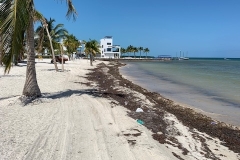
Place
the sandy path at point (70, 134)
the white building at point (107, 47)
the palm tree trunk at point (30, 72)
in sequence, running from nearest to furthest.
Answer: the sandy path at point (70, 134) < the palm tree trunk at point (30, 72) < the white building at point (107, 47)

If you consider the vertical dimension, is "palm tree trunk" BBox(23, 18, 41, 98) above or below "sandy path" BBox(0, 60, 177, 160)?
above

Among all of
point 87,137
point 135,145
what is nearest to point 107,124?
point 87,137

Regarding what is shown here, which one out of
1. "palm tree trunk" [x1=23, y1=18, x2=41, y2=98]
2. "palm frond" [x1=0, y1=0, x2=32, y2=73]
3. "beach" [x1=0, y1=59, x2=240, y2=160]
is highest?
"palm frond" [x1=0, y1=0, x2=32, y2=73]

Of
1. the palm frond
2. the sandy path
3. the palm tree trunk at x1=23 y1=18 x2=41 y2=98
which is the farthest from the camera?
the palm tree trunk at x1=23 y1=18 x2=41 y2=98

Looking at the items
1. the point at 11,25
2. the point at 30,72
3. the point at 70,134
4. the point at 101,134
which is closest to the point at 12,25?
the point at 11,25

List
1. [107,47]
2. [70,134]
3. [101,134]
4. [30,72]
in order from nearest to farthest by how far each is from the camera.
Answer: [70,134], [101,134], [30,72], [107,47]

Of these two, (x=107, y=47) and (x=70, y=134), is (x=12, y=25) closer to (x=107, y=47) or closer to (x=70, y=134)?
(x=70, y=134)

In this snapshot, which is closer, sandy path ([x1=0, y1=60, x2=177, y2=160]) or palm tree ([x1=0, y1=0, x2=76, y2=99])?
sandy path ([x1=0, y1=60, x2=177, y2=160])

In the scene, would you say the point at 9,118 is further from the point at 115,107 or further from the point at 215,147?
the point at 215,147

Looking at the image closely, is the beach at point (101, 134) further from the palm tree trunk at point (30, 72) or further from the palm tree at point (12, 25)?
the palm tree at point (12, 25)

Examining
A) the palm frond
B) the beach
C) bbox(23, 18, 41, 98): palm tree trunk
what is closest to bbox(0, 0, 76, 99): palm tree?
the palm frond

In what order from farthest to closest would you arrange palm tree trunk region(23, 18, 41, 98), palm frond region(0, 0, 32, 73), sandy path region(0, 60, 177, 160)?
palm tree trunk region(23, 18, 41, 98)
palm frond region(0, 0, 32, 73)
sandy path region(0, 60, 177, 160)

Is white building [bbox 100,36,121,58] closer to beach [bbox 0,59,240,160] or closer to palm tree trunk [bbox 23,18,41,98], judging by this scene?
palm tree trunk [bbox 23,18,41,98]

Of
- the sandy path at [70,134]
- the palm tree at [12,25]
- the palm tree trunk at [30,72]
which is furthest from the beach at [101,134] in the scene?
the palm tree at [12,25]
